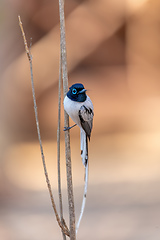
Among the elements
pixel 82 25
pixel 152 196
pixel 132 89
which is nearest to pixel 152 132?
pixel 132 89

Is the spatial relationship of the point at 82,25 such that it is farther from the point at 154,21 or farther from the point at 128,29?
the point at 154,21

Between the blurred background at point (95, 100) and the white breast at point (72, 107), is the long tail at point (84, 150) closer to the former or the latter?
the white breast at point (72, 107)

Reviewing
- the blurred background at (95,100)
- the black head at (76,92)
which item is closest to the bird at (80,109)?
the black head at (76,92)

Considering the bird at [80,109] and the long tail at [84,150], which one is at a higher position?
the bird at [80,109]

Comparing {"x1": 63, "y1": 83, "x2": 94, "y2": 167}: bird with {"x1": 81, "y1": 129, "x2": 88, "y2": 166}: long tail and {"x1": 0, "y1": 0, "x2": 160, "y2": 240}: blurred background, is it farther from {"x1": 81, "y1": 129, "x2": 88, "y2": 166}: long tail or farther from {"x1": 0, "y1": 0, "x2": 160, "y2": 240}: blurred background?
{"x1": 0, "y1": 0, "x2": 160, "y2": 240}: blurred background

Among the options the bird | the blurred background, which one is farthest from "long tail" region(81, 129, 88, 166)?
the blurred background
